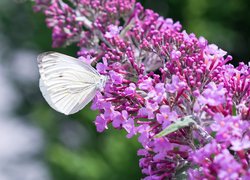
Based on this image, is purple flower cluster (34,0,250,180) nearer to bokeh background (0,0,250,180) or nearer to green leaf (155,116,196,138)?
green leaf (155,116,196,138)

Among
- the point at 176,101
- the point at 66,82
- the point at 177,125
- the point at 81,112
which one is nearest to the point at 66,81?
the point at 66,82

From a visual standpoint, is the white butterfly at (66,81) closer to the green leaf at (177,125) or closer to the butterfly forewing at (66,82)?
the butterfly forewing at (66,82)

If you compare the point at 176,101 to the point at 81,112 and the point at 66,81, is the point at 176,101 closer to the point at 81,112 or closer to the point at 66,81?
the point at 66,81

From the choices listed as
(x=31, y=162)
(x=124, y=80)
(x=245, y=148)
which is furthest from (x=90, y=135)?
(x=245, y=148)

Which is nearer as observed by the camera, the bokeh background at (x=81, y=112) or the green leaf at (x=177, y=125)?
the green leaf at (x=177, y=125)

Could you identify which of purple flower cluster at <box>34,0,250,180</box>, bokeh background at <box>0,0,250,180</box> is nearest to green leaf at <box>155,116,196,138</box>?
purple flower cluster at <box>34,0,250,180</box>

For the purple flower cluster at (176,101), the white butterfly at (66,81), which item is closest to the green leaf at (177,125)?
the purple flower cluster at (176,101)
